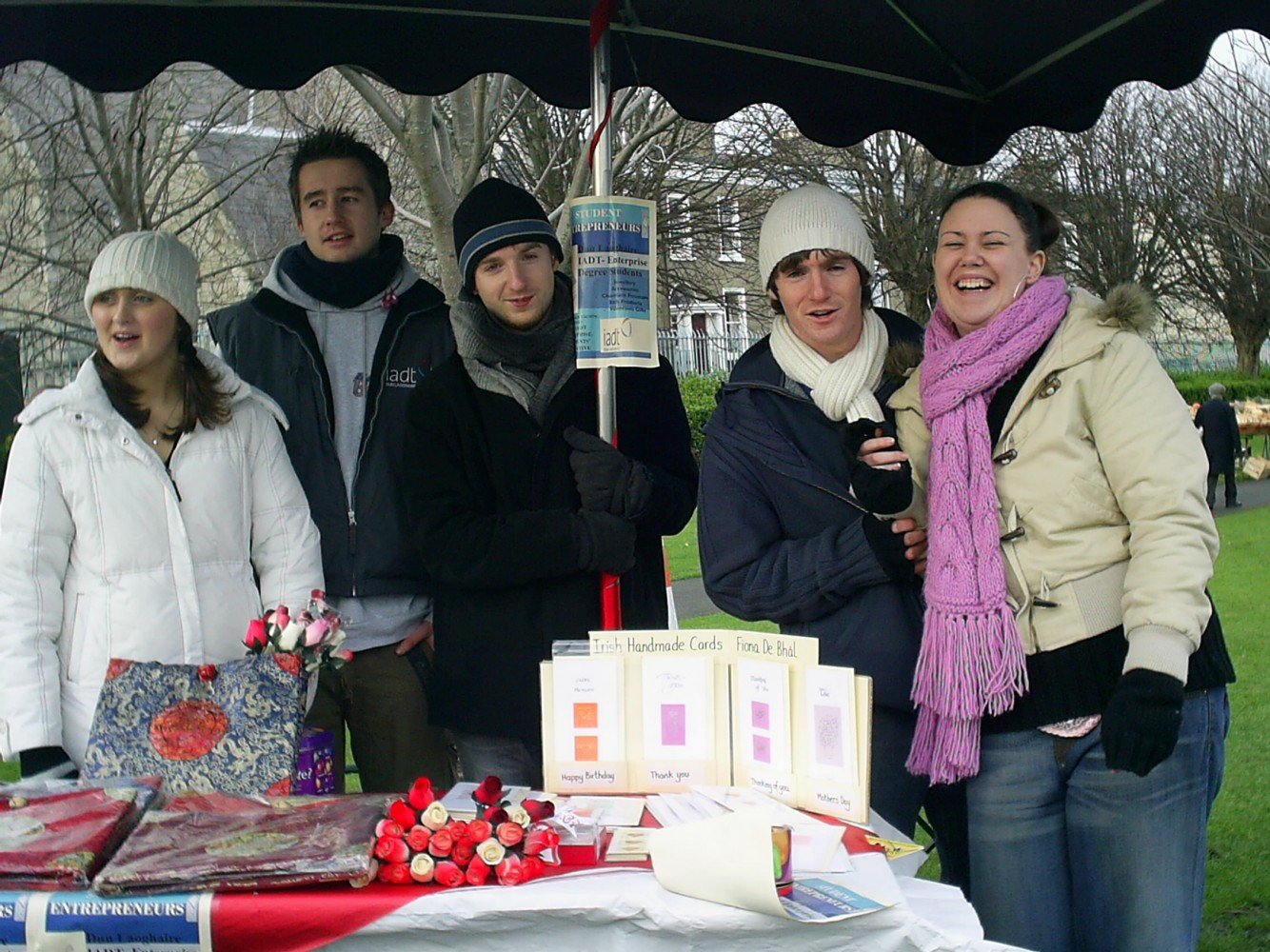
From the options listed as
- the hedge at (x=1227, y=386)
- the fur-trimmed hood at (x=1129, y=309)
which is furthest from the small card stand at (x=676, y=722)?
the hedge at (x=1227, y=386)

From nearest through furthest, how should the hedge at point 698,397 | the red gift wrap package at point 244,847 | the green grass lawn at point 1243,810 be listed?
the red gift wrap package at point 244,847 < the green grass lawn at point 1243,810 < the hedge at point 698,397

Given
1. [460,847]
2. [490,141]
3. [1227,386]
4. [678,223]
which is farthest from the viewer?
[1227,386]

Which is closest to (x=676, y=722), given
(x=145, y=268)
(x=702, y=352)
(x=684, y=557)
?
(x=145, y=268)

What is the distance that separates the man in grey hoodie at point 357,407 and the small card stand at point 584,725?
0.89 meters

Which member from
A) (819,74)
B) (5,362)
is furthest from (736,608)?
(5,362)

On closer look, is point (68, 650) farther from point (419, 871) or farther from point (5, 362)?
point (5, 362)

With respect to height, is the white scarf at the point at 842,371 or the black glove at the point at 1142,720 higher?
the white scarf at the point at 842,371

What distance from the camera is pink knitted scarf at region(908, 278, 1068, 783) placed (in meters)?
2.17

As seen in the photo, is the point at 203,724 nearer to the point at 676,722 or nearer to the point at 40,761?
the point at 40,761

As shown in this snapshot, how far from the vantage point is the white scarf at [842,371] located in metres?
Answer: 2.37

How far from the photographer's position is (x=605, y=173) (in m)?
2.51

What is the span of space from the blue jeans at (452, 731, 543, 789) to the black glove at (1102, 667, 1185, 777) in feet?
3.79

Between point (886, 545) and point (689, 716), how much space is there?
52 centimetres

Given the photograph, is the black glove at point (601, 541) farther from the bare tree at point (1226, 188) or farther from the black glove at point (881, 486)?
the bare tree at point (1226, 188)
